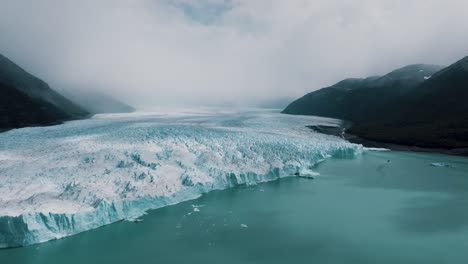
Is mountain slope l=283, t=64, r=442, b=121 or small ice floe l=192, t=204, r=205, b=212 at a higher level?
mountain slope l=283, t=64, r=442, b=121

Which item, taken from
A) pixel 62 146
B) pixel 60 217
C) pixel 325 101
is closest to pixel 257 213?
pixel 60 217

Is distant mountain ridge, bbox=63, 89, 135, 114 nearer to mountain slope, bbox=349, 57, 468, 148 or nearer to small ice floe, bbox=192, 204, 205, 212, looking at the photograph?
mountain slope, bbox=349, 57, 468, 148

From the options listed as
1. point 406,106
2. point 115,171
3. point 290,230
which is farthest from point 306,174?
point 406,106

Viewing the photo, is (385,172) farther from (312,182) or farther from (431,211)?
(431,211)

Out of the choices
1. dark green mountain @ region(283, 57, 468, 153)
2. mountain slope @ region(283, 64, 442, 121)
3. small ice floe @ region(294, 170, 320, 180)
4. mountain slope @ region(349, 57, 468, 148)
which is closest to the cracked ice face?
small ice floe @ region(294, 170, 320, 180)

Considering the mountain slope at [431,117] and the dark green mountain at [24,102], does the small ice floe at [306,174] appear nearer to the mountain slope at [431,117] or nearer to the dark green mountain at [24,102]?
the mountain slope at [431,117]

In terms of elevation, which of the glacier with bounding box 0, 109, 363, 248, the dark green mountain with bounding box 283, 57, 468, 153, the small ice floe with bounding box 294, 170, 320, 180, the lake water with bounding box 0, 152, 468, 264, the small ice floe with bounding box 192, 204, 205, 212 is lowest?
the lake water with bounding box 0, 152, 468, 264
